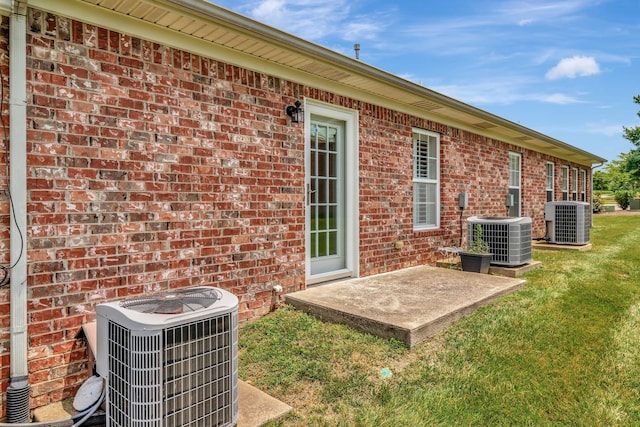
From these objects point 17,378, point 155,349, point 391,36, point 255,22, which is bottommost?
point 17,378

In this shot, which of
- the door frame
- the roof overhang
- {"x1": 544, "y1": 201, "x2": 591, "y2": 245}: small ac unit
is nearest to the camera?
the roof overhang

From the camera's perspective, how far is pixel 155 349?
190cm

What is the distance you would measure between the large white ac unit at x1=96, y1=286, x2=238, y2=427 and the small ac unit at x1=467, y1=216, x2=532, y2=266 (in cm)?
531

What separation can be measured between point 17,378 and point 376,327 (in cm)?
265

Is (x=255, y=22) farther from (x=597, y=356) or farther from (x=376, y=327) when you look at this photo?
(x=597, y=356)

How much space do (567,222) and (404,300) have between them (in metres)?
6.90

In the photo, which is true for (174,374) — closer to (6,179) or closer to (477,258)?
(6,179)

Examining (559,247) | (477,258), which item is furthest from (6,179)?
(559,247)

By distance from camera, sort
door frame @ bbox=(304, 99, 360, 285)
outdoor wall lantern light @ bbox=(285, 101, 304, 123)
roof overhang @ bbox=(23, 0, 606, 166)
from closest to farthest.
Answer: roof overhang @ bbox=(23, 0, 606, 166) < outdoor wall lantern light @ bbox=(285, 101, 304, 123) < door frame @ bbox=(304, 99, 360, 285)

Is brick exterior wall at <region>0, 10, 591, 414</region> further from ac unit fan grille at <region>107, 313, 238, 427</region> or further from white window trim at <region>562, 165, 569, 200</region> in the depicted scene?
white window trim at <region>562, 165, 569, 200</region>

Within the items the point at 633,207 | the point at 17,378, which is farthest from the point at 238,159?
the point at 633,207

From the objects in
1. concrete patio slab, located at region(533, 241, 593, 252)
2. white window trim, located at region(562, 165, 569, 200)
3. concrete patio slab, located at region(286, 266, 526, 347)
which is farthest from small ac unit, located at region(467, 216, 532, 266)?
white window trim, located at region(562, 165, 569, 200)

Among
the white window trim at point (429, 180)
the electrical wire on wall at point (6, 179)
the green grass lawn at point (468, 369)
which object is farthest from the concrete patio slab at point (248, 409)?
the white window trim at point (429, 180)

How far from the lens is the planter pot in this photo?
19.6 ft
